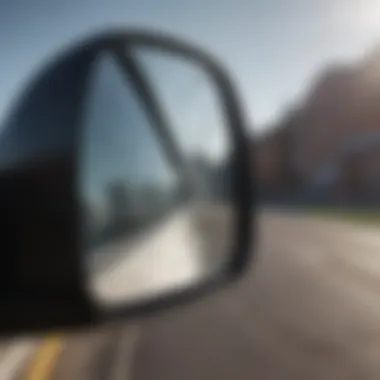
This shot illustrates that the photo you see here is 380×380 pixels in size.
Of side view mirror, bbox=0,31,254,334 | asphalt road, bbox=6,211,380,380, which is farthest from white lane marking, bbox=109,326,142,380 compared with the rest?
side view mirror, bbox=0,31,254,334

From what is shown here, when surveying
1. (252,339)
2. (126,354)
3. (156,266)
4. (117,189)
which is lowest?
(252,339)

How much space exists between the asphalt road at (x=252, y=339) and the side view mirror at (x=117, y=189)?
→ 81.1 inches

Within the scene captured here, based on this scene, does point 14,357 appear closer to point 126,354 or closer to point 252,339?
point 126,354

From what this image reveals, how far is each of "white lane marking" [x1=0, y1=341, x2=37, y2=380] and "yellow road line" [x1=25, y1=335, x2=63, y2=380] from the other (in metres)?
0.08

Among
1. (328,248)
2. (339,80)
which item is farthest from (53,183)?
(328,248)

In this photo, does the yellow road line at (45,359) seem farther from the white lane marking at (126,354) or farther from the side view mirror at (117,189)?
the side view mirror at (117,189)

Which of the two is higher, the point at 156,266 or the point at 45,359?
the point at 156,266

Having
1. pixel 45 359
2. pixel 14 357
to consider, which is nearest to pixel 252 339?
pixel 45 359

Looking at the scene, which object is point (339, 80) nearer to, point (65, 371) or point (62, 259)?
point (65, 371)

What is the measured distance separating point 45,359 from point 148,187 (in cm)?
599

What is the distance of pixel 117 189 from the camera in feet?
5.36

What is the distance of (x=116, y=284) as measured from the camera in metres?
1.71

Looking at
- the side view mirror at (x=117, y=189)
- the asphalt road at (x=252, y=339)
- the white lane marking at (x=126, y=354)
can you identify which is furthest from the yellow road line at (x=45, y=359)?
the side view mirror at (x=117, y=189)

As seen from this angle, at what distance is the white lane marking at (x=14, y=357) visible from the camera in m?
7.06
